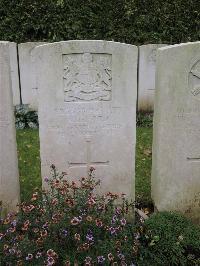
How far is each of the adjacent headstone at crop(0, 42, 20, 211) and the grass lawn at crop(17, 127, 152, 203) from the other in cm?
60

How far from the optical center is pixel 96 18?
10.3m

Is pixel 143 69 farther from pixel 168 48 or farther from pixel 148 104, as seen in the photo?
pixel 168 48

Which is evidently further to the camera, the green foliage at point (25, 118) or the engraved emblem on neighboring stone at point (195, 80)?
the green foliage at point (25, 118)

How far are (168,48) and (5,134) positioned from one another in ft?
6.05

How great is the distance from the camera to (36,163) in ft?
20.5

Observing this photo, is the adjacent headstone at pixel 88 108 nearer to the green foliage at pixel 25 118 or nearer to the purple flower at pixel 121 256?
the purple flower at pixel 121 256

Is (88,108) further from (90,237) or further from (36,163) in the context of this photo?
(36,163)

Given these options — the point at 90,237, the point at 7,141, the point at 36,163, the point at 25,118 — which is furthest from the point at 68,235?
the point at 25,118

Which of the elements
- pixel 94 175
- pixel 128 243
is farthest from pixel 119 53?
pixel 128 243

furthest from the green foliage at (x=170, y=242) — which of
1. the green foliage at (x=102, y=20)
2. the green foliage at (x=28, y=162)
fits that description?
the green foliage at (x=102, y=20)

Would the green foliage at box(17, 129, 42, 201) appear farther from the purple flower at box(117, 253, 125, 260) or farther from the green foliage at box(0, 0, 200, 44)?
the green foliage at box(0, 0, 200, 44)

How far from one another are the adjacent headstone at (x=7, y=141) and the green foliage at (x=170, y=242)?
1474 millimetres

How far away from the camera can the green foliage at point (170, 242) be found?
12.4 feet

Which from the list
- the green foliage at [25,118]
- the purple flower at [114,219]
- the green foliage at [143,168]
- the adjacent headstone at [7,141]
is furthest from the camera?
the green foliage at [25,118]
